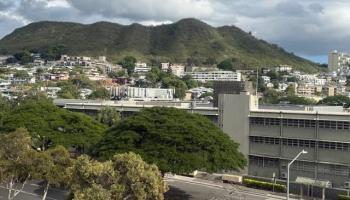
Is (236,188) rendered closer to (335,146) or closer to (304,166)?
(304,166)

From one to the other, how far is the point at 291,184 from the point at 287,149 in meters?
4.96

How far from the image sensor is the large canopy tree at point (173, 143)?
52031mm

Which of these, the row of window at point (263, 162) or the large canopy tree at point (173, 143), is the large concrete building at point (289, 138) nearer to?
the row of window at point (263, 162)

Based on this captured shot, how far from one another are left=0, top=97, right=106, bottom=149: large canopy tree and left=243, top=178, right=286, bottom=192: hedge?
65.0 ft

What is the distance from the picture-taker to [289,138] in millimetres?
66000

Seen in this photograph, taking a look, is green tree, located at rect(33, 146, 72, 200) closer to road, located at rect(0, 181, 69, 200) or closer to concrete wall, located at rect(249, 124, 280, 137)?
road, located at rect(0, 181, 69, 200)

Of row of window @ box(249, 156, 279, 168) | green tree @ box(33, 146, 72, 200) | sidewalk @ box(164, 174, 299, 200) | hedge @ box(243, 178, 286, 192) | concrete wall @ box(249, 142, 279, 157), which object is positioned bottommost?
sidewalk @ box(164, 174, 299, 200)

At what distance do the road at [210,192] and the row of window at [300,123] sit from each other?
8956mm

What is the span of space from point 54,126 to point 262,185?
29.0 meters

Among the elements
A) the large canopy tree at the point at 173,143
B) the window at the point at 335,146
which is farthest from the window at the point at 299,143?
the large canopy tree at the point at 173,143

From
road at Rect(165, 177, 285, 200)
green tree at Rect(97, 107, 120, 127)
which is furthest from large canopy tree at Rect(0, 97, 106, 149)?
road at Rect(165, 177, 285, 200)

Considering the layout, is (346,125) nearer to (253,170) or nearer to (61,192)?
(253,170)

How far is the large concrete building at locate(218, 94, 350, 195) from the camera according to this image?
61781 millimetres

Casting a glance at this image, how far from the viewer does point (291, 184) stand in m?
63.4
